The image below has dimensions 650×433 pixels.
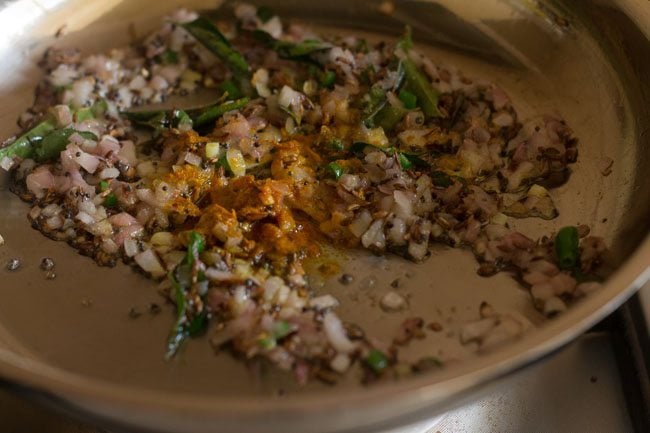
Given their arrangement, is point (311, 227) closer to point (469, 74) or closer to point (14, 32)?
point (469, 74)

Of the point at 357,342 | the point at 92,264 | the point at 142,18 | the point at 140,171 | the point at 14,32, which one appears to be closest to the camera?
the point at 357,342

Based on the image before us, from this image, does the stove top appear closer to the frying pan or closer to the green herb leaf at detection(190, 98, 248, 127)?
the frying pan

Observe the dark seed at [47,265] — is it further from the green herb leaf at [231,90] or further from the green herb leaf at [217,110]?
the green herb leaf at [231,90]

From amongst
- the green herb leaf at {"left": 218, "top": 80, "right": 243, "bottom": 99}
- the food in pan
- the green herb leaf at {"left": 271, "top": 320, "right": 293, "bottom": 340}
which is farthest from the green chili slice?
the green herb leaf at {"left": 218, "top": 80, "right": 243, "bottom": 99}

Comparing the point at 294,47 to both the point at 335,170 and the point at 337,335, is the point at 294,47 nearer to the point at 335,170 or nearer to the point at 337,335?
the point at 335,170

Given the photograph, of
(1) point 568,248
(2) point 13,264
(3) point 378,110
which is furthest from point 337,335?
(2) point 13,264

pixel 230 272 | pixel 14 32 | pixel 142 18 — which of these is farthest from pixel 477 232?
pixel 14 32

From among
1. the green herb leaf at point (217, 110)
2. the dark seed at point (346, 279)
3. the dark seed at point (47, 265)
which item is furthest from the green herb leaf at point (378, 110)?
the dark seed at point (47, 265)
